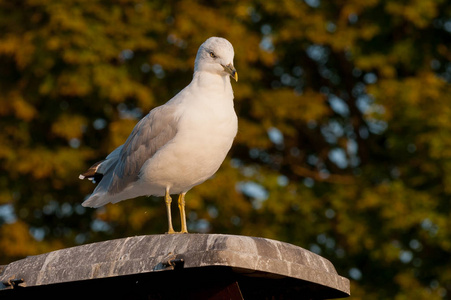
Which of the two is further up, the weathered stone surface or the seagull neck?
the weathered stone surface

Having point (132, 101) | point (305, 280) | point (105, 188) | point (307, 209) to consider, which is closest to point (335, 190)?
point (307, 209)

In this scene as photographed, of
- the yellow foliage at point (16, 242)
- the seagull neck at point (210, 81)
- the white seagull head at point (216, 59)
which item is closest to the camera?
the seagull neck at point (210, 81)

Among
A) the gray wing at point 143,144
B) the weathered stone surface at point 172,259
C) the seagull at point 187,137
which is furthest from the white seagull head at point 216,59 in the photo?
the weathered stone surface at point 172,259

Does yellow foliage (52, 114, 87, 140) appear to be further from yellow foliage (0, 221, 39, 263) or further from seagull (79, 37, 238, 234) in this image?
seagull (79, 37, 238, 234)

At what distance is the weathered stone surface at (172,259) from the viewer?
300 cm

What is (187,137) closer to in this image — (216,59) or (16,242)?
(216,59)

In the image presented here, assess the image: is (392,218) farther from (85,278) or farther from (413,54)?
(85,278)

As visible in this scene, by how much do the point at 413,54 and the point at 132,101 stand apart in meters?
4.09

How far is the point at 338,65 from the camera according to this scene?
14680 mm

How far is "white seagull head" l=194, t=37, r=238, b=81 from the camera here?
5.83 metres

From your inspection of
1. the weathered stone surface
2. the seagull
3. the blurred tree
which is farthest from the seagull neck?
the blurred tree

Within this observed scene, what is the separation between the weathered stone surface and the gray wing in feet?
8.07

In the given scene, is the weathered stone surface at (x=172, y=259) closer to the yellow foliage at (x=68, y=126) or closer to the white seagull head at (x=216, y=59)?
the white seagull head at (x=216, y=59)

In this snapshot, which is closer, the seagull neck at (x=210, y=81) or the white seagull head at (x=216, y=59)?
the seagull neck at (x=210, y=81)
